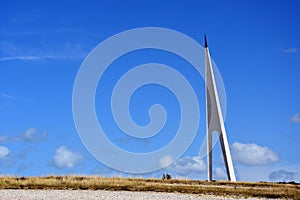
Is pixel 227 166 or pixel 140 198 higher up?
pixel 227 166

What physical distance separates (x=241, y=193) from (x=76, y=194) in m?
9.92

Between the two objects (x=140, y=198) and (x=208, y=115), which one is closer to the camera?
(x=140, y=198)

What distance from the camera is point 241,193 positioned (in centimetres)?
3059

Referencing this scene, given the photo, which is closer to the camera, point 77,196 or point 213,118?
point 77,196

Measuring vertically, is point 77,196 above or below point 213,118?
below

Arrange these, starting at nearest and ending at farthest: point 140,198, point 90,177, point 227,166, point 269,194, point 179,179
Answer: point 140,198 < point 269,194 < point 90,177 < point 179,179 < point 227,166

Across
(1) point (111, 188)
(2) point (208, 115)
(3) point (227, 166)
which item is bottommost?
(1) point (111, 188)

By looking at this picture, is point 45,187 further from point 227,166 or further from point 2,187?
point 227,166

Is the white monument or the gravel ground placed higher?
the white monument

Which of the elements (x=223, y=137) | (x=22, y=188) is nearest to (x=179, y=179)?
(x=223, y=137)

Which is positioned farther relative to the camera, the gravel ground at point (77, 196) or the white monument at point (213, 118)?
the white monument at point (213, 118)

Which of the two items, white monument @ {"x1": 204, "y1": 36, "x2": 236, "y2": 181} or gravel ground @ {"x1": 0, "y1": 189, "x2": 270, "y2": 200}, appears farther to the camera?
white monument @ {"x1": 204, "y1": 36, "x2": 236, "y2": 181}

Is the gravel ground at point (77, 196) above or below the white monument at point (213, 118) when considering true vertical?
below

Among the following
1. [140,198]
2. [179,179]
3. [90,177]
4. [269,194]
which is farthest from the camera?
[179,179]
